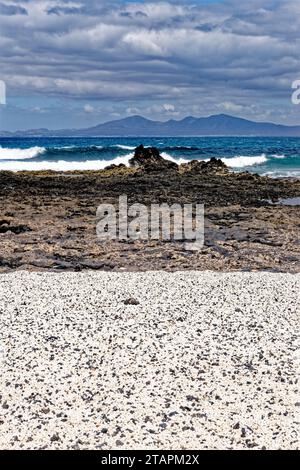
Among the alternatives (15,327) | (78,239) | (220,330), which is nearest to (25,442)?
(15,327)

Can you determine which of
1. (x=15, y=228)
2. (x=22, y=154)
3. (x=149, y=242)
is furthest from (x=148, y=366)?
(x=22, y=154)

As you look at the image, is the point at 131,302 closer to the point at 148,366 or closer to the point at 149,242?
the point at 148,366

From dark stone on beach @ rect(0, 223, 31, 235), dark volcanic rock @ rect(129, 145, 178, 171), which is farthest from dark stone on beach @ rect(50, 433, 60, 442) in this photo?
dark volcanic rock @ rect(129, 145, 178, 171)

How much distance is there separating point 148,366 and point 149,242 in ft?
22.9

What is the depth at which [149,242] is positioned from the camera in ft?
43.9

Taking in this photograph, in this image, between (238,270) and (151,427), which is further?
(238,270)

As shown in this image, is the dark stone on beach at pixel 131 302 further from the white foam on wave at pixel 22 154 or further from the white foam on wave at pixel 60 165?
the white foam on wave at pixel 22 154

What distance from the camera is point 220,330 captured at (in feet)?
24.8

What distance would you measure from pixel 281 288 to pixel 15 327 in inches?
173

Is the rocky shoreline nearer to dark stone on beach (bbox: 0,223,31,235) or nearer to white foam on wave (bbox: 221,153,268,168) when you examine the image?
dark stone on beach (bbox: 0,223,31,235)

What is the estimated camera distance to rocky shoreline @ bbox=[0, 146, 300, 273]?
11.9 metres

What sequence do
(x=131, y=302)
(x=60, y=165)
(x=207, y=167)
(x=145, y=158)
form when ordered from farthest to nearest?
(x=60, y=165) < (x=145, y=158) < (x=207, y=167) < (x=131, y=302)

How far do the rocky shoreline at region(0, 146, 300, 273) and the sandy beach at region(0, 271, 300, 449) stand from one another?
85.6 inches
